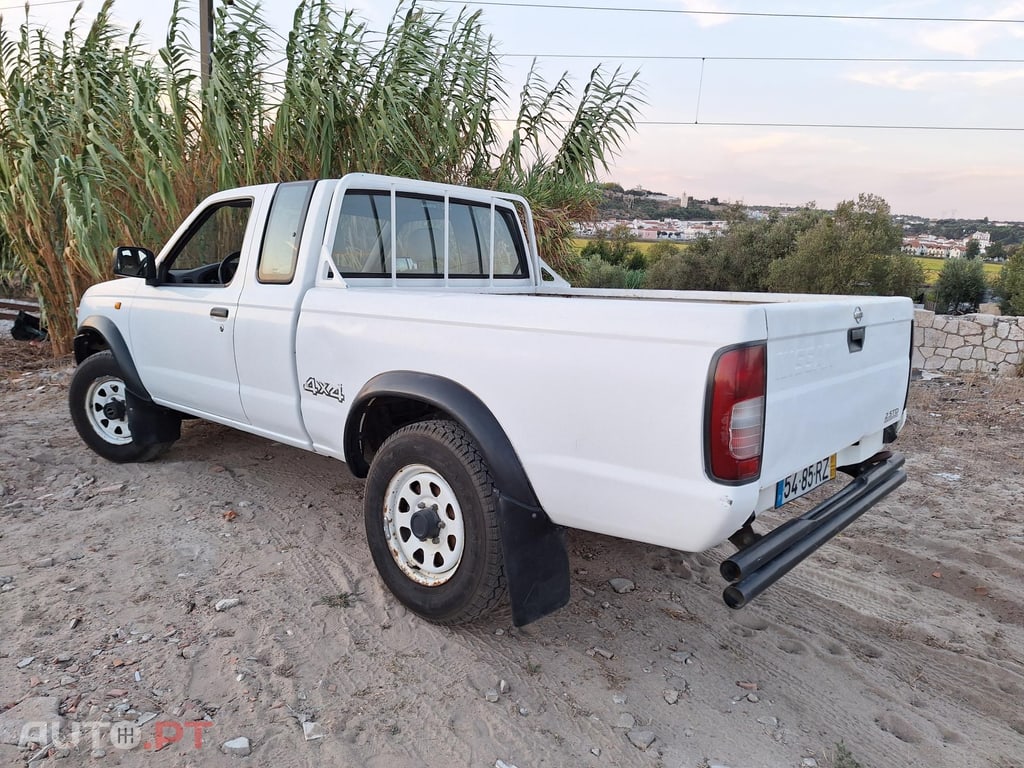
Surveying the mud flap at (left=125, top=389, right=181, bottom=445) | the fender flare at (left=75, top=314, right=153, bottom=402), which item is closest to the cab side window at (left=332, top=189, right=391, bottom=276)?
the fender flare at (left=75, top=314, right=153, bottom=402)

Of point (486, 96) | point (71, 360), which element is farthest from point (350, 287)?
point (71, 360)

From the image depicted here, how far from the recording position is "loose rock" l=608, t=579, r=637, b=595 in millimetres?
3271

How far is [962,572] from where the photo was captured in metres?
3.66

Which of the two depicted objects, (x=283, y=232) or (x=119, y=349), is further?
(x=119, y=349)

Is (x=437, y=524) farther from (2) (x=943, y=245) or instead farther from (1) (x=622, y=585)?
(2) (x=943, y=245)

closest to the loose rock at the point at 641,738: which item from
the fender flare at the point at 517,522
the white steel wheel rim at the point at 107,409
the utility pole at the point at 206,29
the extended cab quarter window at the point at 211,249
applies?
the fender flare at the point at 517,522

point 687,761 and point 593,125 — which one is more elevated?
point 593,125

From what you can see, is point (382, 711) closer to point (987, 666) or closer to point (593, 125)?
point (987, 666)

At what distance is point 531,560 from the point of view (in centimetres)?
251

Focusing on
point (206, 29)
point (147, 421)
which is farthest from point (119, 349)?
point (206, 29)

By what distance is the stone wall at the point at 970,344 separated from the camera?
10.7 metres

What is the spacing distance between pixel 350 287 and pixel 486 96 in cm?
525

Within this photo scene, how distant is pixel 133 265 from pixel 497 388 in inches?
114

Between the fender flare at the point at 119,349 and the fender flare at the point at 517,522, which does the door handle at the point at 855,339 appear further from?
the fender flare at the point at 119,349
